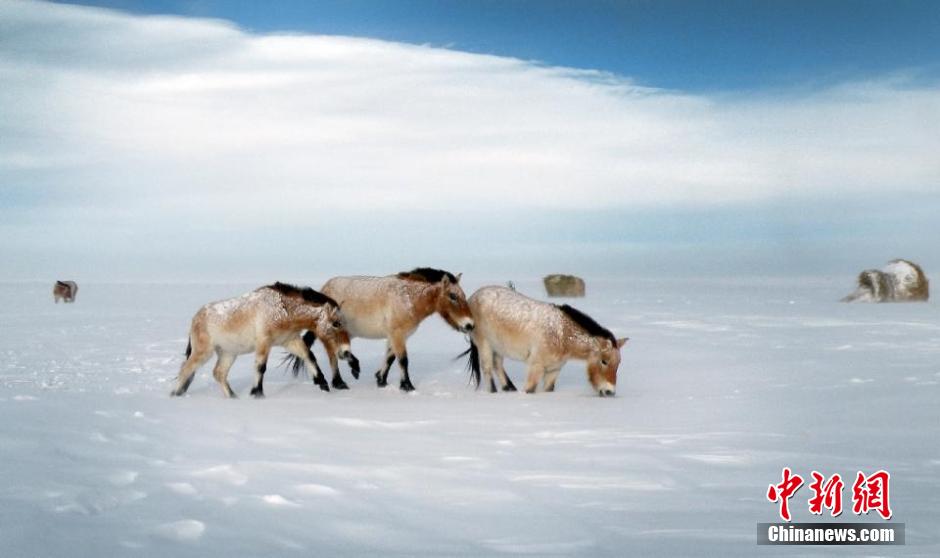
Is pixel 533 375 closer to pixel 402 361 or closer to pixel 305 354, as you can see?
pixel 402 361

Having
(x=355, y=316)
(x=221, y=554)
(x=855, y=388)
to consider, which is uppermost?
(x=355, y=316)

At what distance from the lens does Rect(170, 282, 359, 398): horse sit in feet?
33.3

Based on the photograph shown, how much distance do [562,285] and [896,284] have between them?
13.7 meters

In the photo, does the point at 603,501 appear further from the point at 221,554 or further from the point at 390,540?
the point at 221,554

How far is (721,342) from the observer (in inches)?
696

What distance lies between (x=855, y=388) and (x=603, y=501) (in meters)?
7.15

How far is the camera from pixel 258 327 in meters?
10.2

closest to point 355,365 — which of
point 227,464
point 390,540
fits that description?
point 227,464

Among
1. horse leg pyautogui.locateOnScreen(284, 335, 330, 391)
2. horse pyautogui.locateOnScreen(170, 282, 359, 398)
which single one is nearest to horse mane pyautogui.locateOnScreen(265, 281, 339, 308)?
horse pyautogui.locateOnScreen(170, 282, 359, 398)

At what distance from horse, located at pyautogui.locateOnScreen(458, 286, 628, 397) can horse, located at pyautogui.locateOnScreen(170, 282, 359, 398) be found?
2115mm

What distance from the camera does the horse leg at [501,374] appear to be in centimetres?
1095

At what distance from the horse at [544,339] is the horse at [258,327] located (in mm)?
2115

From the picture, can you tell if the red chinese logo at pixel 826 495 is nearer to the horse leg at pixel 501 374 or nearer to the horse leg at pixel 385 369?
the horse leg at pixel 501 374

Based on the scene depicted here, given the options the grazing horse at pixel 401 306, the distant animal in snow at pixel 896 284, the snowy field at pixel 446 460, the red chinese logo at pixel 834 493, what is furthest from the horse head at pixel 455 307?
the distant animal in snow at pixel 896 284
